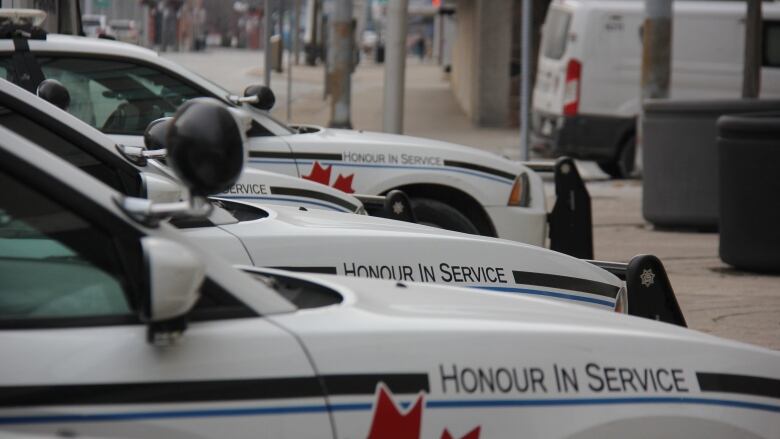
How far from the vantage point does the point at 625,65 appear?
18766 mm

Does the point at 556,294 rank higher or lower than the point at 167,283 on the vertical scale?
lower

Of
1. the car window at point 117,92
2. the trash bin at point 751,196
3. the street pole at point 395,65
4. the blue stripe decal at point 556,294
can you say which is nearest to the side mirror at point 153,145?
the blue stripe decal at point 556,294

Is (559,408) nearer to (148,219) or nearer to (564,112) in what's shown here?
(148,219)

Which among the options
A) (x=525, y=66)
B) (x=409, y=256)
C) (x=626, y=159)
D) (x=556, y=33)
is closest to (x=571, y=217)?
(x=409, y=256)

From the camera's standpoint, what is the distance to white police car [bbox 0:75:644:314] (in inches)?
186

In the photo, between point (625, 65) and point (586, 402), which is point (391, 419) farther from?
point (625, 65)

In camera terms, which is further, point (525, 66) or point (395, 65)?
point (395, 65)

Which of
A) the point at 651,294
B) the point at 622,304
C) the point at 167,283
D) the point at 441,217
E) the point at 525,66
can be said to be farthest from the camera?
the point at 525,66

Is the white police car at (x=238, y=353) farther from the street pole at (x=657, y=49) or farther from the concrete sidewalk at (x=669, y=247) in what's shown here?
the street pole at (x=657, y=49)

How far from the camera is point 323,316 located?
3109 millimetres

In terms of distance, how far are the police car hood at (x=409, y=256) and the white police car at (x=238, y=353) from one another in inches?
57.7

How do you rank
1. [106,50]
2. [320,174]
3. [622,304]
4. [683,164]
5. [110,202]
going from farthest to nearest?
1. [683,164]
2. [320,174]
3. [106,50]
4. [622,304]
5. [110,202]

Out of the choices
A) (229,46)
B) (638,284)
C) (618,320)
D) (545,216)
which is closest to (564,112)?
(545,216)

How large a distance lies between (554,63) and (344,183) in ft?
36.5
